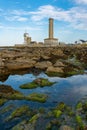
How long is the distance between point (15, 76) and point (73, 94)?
1575 cm

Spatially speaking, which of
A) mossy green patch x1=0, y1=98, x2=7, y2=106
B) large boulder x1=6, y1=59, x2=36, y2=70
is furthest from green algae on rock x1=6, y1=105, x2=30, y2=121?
large boulder x1=6, y1=59, x2=36, y2=70

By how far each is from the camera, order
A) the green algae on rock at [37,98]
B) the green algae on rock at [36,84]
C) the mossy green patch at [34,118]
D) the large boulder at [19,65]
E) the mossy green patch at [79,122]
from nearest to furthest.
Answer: the mossy green patch at [79,122] < the mossy green patch at [34,118] < the green algae on rock at [37,98] < the green algae on rock at [36,84] < the large boulder at [19,65]

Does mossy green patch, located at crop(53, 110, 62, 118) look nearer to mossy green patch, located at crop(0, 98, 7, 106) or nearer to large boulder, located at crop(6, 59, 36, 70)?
mossy green patch, located at crop(0, 98, 7, 106)

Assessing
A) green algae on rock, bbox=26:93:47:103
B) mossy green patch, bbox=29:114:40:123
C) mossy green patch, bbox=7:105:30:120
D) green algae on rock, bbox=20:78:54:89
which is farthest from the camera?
green algae on rock, bbox=20:78:54:89

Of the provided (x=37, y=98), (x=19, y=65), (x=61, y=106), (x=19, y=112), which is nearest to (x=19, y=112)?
(x=19, y=112)

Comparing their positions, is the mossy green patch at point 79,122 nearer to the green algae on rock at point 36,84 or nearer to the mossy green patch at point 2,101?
the mossy green patch at point 2,101

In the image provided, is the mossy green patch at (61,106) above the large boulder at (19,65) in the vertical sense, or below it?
below

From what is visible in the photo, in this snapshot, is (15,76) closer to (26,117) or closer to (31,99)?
(31,99)

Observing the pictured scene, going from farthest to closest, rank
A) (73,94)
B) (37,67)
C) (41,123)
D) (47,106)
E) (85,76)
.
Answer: (37,67) < (85,76) < (73,94) < (47,106) < (41,123)

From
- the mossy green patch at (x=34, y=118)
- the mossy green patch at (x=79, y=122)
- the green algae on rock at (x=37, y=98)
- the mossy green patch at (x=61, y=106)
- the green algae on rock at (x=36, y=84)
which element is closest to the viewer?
the mossy green patch at (x=79, y=122)

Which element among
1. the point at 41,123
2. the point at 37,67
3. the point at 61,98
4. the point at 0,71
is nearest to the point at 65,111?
the point at 41,123

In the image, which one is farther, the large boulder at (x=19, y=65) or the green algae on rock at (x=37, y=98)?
the large boulder at (x=19, y=65)

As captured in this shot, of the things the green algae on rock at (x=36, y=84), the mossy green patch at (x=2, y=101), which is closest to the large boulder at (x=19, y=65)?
the green algae on rock at (x=36, y=84)

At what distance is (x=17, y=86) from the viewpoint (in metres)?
32.8
